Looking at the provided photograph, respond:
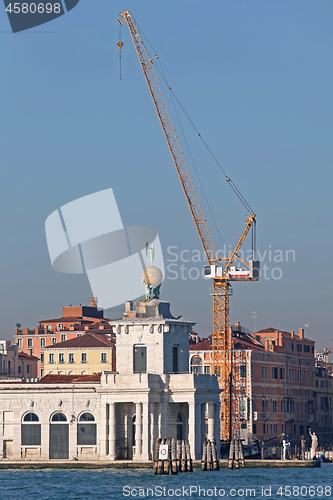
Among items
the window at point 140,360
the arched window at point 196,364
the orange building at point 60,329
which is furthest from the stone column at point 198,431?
the orange building at point 60,329

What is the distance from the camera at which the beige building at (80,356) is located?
147m

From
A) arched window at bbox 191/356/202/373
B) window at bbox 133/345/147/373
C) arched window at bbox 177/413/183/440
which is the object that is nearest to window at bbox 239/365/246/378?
arched window at bbox 191/356/202/373

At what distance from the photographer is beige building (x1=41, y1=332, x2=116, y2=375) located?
14688 cm

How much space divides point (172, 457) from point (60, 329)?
83.9m

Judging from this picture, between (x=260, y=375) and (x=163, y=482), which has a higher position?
(x=260, y=375)

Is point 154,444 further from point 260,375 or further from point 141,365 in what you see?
point 260,375

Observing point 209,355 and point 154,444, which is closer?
point 154,444

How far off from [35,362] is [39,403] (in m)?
74.9

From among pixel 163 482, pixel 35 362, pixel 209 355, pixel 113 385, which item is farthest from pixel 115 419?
pixel 35 362

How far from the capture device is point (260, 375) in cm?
14238

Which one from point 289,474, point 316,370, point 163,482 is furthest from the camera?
point 316,370

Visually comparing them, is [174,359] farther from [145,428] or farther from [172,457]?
[172,457]

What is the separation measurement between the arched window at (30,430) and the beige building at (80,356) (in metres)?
53.8

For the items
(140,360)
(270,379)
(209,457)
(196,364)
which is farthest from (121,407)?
(270,379)
